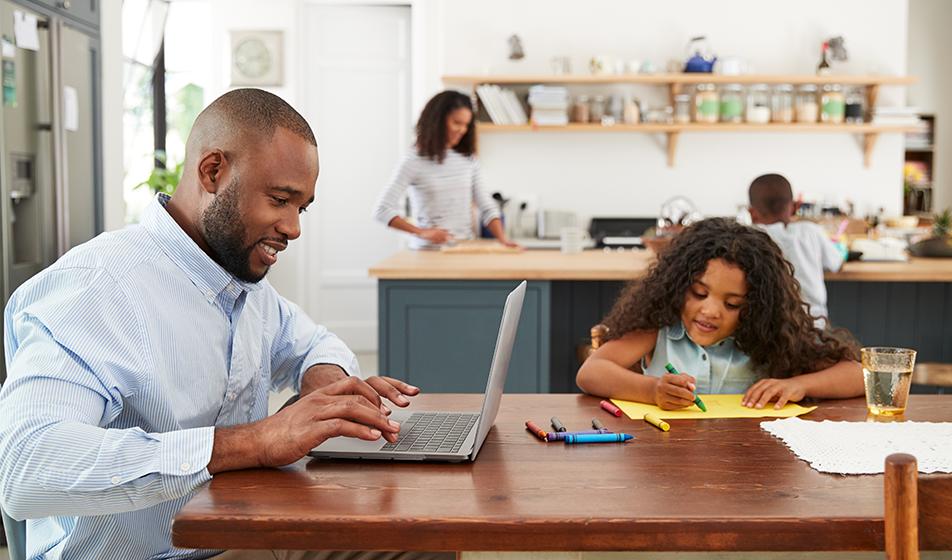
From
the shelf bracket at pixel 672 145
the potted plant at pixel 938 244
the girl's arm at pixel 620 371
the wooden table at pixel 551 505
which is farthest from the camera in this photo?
the shelf bracket at pixel 672 145

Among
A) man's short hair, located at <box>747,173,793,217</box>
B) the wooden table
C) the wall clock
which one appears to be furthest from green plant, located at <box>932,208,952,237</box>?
the wall clock

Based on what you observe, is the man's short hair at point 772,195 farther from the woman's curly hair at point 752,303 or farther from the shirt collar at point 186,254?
the shirt collar at point 186,254

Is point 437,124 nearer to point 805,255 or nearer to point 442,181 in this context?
point 442,181

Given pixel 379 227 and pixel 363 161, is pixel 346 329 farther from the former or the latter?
pixel 363 161

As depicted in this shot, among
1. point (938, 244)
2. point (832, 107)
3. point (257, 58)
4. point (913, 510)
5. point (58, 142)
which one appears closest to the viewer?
point (913, 510)

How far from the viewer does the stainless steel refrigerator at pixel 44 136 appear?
321 cm

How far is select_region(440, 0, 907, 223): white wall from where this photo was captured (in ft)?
20.1

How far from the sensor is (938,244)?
391cm

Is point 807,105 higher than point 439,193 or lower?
higher

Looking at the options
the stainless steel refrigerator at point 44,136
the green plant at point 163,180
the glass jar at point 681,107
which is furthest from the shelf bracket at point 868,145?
the stainless steel refrigerator at point 44,136

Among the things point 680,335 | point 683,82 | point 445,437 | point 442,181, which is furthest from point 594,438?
point 683,82

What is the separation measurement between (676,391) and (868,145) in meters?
5.09

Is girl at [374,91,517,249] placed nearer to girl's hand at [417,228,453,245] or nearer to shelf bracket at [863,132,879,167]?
girl's hand at [417,228,453,245]

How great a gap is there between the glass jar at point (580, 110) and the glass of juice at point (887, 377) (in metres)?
4.45
